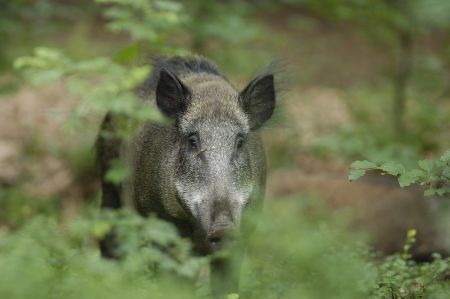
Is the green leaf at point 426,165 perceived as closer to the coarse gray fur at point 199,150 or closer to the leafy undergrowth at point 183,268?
the leafy undergrowth at point 183,268

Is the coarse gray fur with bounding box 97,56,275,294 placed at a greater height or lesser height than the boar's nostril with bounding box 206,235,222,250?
greater

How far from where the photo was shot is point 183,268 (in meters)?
4.84

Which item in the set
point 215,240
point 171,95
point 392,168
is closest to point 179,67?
point 171,95

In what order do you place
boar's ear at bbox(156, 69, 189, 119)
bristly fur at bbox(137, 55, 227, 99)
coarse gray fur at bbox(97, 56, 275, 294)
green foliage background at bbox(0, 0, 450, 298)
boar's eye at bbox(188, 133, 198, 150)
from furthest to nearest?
bristly fur at bbox(137, 55, 227, 99)
boar's ear at bbox(156, 69, 189, 119)
boar's eye at bbox(188, 133, 198, 150)
coarse gray fur at bbox(97, 56, 275, 294)
green foliage background at bbox(0, 0, 450, 298)

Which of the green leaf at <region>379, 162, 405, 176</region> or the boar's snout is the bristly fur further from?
the green leaf at <region>379, 162, 405, 176</region>

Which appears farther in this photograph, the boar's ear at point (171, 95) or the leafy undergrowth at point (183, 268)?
the boar's ear at point (171, 95)

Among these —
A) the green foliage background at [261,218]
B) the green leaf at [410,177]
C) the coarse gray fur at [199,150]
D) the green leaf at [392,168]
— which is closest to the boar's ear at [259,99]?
the coarse gray fur at [199,150]

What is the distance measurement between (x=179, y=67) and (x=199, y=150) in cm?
140

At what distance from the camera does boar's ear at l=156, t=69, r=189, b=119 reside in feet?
19.8

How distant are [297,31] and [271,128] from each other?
11.3 m

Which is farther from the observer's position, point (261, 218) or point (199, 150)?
point (261, 218)

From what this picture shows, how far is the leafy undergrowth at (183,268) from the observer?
12.5 ft

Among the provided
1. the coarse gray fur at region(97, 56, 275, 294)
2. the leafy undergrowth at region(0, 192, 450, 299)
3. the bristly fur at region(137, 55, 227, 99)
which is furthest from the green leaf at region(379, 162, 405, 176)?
the bristly fur at region(137, 55, 227, 99)

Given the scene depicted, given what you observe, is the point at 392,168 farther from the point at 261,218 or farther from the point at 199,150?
the point at 261,218
